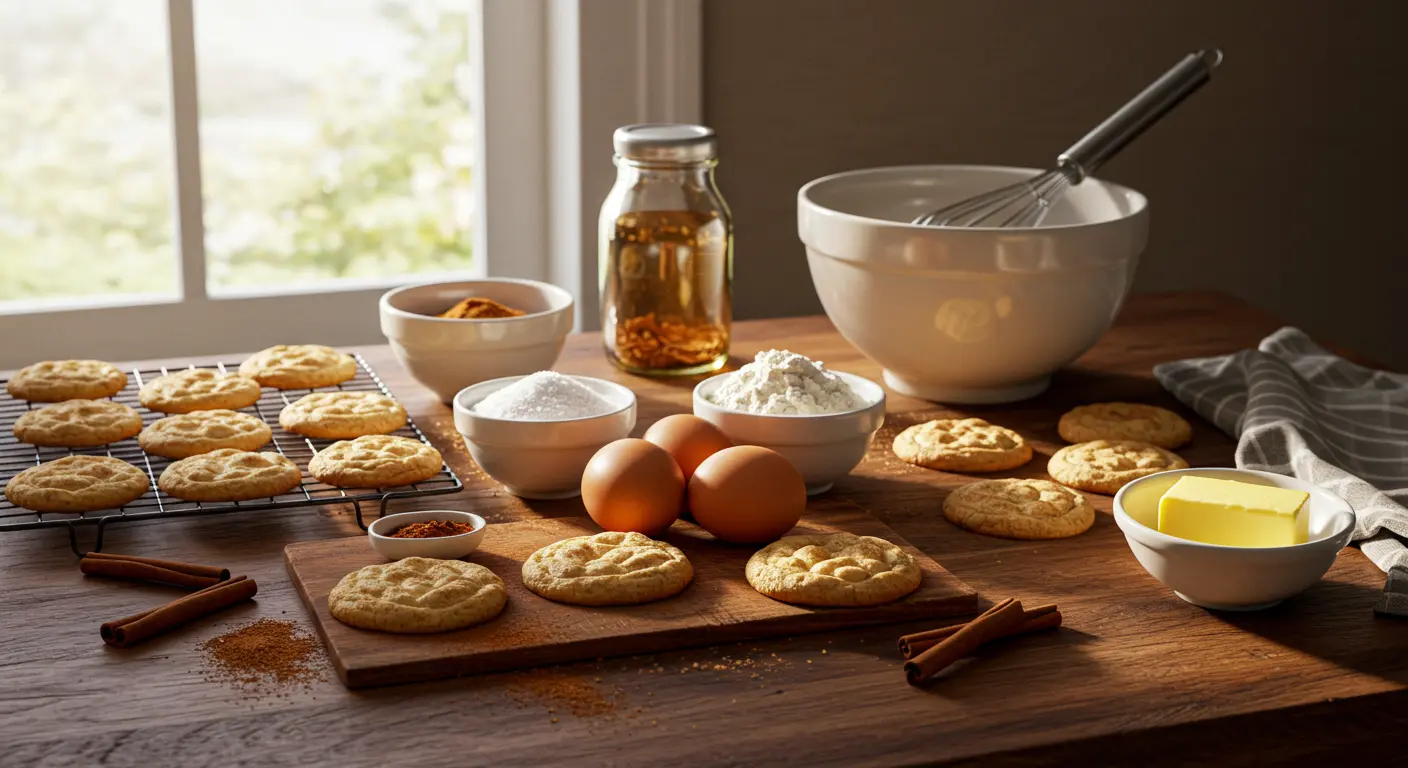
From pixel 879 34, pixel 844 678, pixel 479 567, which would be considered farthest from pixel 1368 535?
pixel 879 34

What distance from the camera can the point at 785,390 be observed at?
1366mm

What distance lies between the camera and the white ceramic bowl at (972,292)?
155 centimetres

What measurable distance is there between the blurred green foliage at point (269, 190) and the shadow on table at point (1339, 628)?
183cm

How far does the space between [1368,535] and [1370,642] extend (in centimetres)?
19

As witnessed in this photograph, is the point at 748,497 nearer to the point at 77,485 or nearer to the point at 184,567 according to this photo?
the point at 184,567

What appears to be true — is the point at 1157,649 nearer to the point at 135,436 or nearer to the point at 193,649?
the point at 193,649

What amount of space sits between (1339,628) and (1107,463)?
344mm

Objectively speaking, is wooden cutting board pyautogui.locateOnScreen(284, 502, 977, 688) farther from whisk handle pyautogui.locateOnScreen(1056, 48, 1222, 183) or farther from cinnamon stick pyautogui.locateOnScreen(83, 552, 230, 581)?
whisk handle pyautogui.locateOnScreen(1056, 48, 1222, 183)

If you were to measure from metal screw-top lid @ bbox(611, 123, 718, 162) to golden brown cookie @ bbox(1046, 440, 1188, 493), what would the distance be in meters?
0.55

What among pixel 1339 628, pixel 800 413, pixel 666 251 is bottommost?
pixel 1339 628

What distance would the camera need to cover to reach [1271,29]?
2758mm

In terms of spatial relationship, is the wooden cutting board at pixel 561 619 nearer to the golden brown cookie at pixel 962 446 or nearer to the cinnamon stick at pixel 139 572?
the cinnamon stick at pixel 139 572

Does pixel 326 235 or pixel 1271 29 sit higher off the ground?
pixel 1271 29

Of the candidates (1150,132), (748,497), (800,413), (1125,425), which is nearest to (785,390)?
(800,413)
